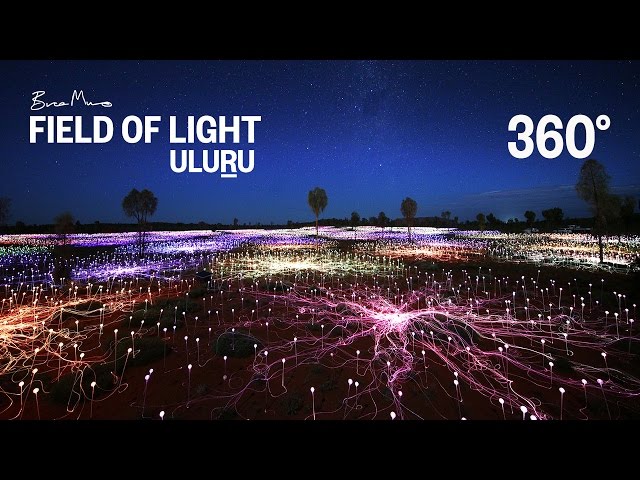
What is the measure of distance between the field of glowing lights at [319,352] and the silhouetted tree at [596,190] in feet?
27.5

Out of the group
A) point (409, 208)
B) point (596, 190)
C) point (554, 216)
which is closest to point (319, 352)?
point (596, 190)

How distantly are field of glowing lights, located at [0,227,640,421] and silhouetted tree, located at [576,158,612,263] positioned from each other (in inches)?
330

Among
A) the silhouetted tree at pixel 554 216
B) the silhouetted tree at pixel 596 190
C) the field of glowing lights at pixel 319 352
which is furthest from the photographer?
the silhouetted tree at pixel 554 216

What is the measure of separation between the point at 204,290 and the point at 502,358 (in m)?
10.5

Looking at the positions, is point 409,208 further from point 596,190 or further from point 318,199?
point 596,190

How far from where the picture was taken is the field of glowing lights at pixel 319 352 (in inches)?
212

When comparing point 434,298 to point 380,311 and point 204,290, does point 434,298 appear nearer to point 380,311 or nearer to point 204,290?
point 380,311

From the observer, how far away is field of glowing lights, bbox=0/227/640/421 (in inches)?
212

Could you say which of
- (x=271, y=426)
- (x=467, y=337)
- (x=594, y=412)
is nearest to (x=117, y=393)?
(x=271, y=426)

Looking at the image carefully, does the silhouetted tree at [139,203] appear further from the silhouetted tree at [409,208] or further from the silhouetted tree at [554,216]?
the silhouetted tree at [554,216]

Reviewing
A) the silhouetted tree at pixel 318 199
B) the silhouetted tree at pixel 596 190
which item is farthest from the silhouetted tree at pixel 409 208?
the silhouetted tree at pixel 596 190

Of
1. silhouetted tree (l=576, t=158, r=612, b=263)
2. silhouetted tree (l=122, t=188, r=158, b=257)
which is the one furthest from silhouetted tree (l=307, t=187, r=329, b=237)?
silhouetted tree (l=576, t=158, r=612, b=263)

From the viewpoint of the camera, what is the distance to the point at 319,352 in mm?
7387
